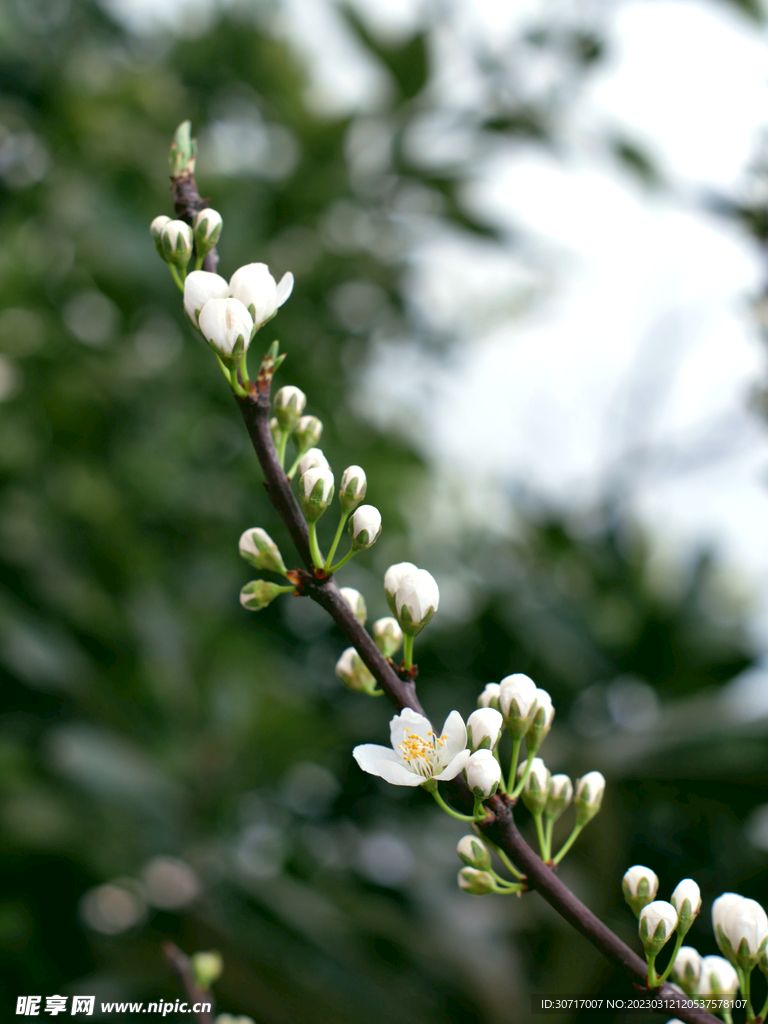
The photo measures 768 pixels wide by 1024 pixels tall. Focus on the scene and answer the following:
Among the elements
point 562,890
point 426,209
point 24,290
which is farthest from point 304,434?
point 426,209

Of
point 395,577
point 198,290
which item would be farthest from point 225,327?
point 395,577

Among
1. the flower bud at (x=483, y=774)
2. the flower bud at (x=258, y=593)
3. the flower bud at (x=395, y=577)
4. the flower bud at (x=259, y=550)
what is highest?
the flower bud at (x=259, y=550)

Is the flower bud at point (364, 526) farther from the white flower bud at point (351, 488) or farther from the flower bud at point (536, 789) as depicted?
the flower bud at point (536, 789)

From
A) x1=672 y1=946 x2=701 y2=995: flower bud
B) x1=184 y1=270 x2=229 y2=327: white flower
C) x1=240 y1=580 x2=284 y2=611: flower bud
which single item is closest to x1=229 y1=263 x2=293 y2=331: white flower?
x1=184 y1=270 x2=229 y2=327: white flower

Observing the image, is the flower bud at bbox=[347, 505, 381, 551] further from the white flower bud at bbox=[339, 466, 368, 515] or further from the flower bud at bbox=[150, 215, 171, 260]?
the flower bud at bbox=[150, 215, 171, 260]

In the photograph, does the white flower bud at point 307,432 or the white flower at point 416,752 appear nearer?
the white flower at point 416,752

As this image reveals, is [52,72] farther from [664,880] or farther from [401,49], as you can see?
[664,880]

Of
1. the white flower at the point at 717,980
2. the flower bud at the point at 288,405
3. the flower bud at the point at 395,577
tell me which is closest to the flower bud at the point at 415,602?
the flower bud at the point at 395,577
